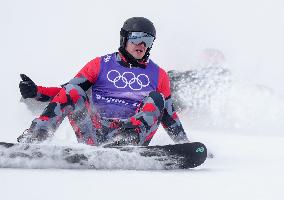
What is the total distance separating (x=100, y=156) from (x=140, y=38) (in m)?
1.95

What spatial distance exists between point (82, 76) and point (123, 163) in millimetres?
1640

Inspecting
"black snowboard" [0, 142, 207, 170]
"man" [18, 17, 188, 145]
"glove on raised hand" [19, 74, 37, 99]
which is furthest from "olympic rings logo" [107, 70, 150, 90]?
"black snowboard" [0, 142, 207, 170]

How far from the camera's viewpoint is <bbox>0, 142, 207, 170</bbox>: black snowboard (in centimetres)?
321

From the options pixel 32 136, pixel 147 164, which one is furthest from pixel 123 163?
pixel 32 136

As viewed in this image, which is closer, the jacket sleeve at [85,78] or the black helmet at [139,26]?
the jacket sleeve at [85,78]

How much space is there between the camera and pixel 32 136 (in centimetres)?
389

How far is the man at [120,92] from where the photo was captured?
441 cm

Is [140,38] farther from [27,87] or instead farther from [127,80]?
[27,87]

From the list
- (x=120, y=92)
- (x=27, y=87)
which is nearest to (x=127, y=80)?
(x=120, y=92)

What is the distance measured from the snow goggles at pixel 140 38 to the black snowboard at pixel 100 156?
1.68m

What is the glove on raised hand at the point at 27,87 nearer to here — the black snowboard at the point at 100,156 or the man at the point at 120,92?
the man at the point at 120,92

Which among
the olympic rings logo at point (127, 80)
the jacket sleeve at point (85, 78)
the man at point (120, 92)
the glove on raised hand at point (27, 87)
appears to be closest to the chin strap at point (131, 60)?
the man at point (120, 92)

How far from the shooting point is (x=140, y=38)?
505cm

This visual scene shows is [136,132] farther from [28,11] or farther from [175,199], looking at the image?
[28,11]
